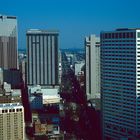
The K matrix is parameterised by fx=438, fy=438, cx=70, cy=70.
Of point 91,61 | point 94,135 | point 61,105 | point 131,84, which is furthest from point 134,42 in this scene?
point 91,61

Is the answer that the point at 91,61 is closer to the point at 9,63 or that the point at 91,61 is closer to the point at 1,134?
the point at 9,63

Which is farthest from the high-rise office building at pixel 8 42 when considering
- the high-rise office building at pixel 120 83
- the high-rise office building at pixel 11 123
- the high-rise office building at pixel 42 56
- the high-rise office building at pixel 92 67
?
the high-rise office building at pixel 11 123

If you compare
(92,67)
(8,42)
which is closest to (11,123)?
(92,67)

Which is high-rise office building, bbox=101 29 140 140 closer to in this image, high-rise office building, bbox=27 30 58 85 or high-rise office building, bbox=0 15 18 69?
high-rise office building, bbox=27 30 58 85

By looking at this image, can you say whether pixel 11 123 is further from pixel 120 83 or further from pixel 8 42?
pixel 8 42

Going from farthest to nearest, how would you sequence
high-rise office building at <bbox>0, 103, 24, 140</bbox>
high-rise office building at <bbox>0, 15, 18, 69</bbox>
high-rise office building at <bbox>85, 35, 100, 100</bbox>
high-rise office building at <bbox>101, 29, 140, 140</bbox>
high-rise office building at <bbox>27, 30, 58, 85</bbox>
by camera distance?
high-rise office building at <bbox>0, 15, 18, 69</bbox>
high-rise office building at <bbox>27, 30, 58, 85</bbox>
high-rise office building at <bbox>85, 35, 100, 100</bbox>
high-rise office building at <bbox>101, 29, 140, 140</bbox>
high-rise office building at <bbox>0, 103, 24, 140</bbox>

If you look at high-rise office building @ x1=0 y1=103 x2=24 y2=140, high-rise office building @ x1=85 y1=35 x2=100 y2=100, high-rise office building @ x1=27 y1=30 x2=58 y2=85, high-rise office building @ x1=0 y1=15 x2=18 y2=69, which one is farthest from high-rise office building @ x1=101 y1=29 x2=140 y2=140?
high-rise office building @ x1=0 y1=15 x2=18 y2=69
